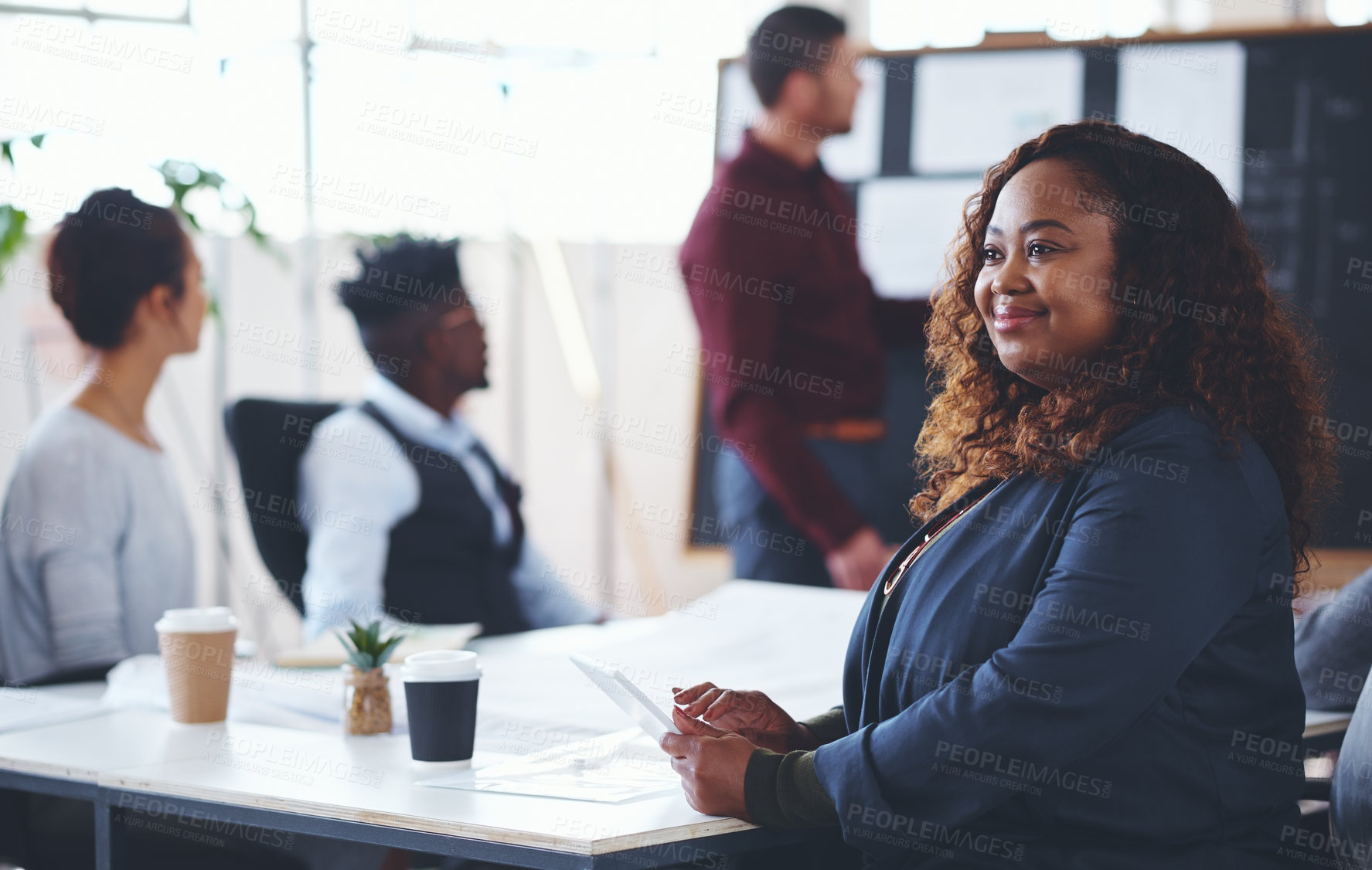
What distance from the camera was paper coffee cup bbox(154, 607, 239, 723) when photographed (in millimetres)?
1579

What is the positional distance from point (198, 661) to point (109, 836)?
270 millimetres

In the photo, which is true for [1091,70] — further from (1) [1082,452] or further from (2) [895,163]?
(1) [1082,452]

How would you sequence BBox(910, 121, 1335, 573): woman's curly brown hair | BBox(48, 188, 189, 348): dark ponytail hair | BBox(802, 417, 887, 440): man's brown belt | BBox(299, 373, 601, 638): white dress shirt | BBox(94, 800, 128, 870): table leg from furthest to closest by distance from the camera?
BBox(802, 417, 887, 440): man's brown belt, BBox(299, 373, 601, 638): white dress shirt, BBox(48, 188, 189, 348): dark ponytail hair, BBox(94, 800, 128, 870): table leg, BBox(910, 121, 1335, 573): woman's curly brown hair

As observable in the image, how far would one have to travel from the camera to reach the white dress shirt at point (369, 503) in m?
2.43

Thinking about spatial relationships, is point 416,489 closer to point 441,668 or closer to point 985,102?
point 441,668

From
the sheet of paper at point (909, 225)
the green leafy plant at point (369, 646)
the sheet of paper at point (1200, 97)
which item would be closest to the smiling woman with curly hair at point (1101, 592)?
the green leafy plant at point (369, 646)

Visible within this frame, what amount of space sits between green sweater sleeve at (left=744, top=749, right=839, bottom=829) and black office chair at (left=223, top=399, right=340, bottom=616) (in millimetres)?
1657

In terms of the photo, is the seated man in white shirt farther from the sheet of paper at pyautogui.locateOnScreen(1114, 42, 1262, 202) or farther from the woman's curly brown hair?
the sheet of paper at pyautogui.locateOnScreen(1114, 42, 1262, 202)

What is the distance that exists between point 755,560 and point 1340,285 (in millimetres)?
1857

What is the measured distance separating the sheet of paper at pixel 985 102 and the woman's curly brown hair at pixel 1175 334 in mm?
2355

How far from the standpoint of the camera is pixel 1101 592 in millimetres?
1108

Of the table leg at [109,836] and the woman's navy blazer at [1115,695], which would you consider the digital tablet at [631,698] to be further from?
the table leg at [109,836]

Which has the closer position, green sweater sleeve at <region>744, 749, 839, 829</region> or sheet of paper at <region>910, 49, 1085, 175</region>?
green sweater sleeve at <region>744, 749, 839, 829</region>

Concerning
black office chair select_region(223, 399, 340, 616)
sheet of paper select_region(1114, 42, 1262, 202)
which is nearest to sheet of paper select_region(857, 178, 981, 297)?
sheet of paper select_region(1114, 42, 1262, 202)
